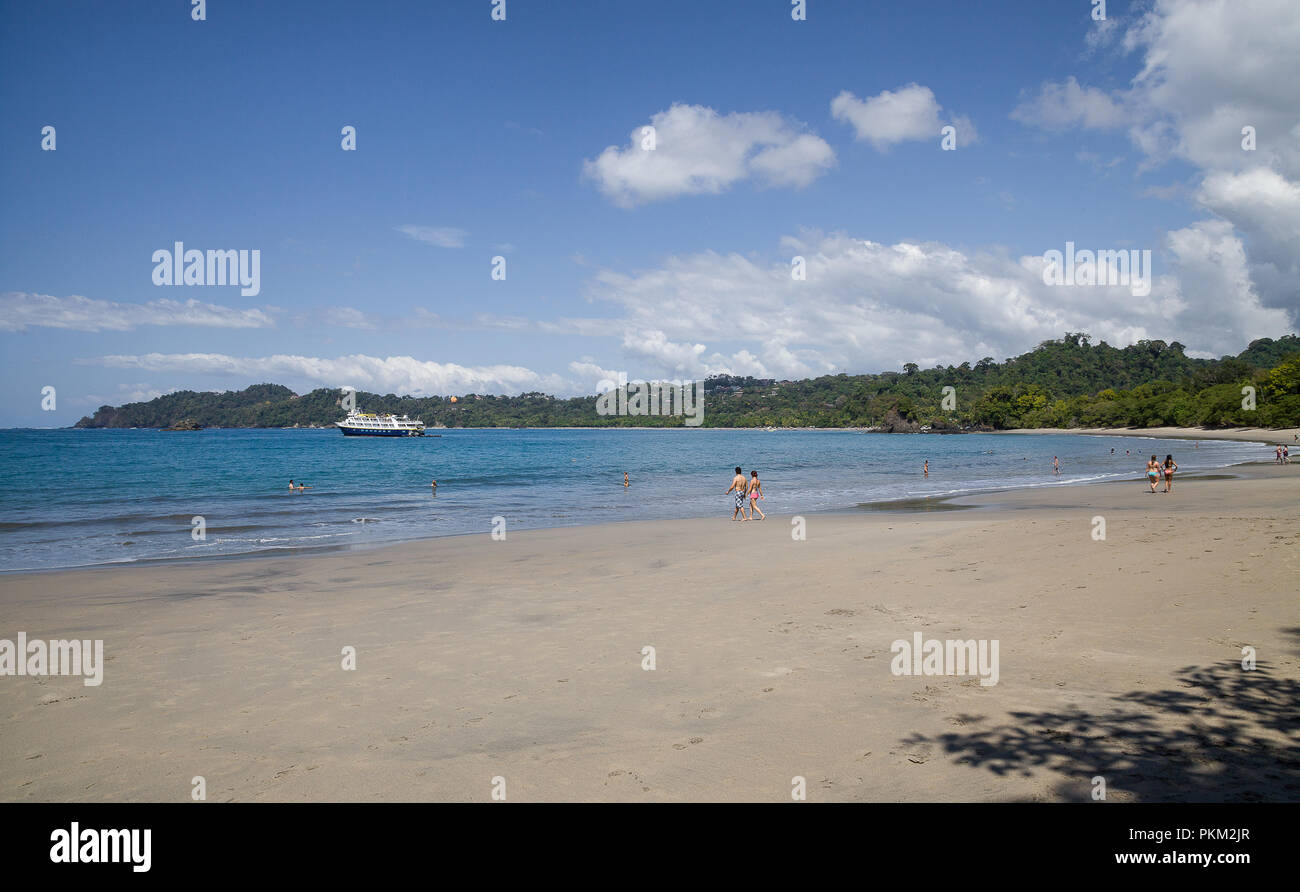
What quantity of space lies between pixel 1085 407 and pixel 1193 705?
625ft

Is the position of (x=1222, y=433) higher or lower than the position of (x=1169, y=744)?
higher

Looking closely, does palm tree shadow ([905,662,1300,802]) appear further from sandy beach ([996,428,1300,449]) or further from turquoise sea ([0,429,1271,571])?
sandy beach ([996,428,1300,449])

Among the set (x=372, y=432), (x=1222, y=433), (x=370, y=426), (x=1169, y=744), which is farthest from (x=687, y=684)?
(x=372, y=432)

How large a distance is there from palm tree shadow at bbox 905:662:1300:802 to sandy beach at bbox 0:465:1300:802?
0.09 feet

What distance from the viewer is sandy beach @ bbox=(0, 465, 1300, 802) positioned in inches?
220

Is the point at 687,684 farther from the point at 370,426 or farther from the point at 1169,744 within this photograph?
the point at 370,426

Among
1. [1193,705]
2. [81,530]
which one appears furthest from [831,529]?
[81,530]

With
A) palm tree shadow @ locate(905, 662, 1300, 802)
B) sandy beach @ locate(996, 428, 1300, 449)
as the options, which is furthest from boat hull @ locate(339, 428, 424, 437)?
palm tree shadow @ locate(905, 662, 1300, 802)

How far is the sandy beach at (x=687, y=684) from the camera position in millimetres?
5586

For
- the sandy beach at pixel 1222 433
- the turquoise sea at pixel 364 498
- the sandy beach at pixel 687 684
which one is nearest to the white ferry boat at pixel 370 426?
the turquoise sea at pixel 364 498

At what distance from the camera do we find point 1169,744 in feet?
18.6

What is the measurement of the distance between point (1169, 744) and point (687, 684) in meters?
4.32
